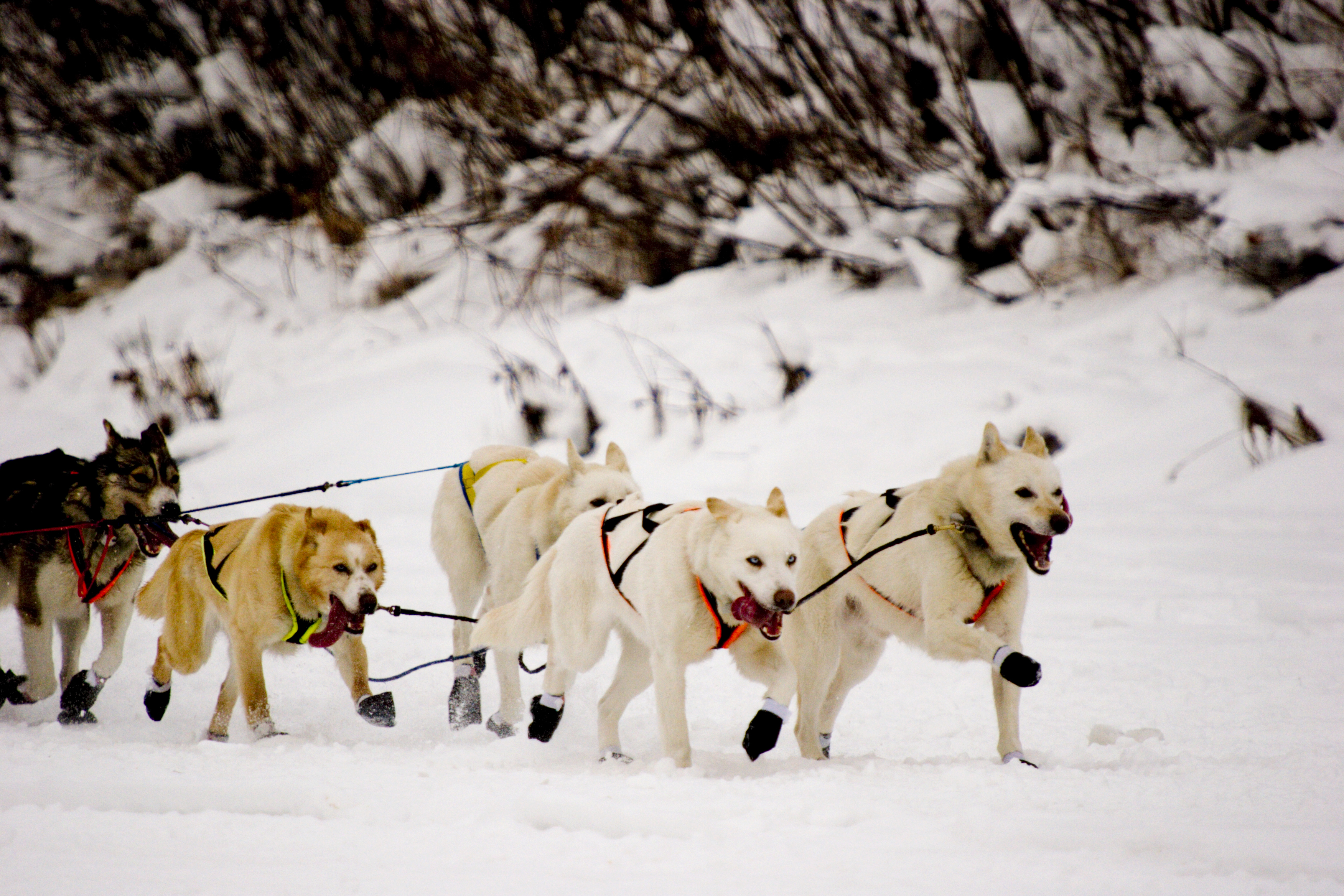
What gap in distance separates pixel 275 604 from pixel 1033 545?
2.94 meters

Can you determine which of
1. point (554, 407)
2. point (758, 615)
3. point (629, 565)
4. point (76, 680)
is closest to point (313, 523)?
point (629, 565)

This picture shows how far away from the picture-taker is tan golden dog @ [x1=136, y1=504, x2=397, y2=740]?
4.00 metres

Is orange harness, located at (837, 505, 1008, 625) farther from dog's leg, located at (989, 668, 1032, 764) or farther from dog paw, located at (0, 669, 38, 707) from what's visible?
dog paw, located at (0, 669, 38, 707)

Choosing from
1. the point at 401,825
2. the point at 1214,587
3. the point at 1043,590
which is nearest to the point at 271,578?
the point at 401,825

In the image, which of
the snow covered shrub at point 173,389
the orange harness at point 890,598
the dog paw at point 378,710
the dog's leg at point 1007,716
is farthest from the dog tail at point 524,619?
the snow covered shrub at point 173,389

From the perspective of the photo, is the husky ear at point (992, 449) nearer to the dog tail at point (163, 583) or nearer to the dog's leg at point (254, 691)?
the dog's leg at point (254, 691)

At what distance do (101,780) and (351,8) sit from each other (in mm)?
15171

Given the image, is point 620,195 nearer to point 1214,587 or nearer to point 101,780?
point 1214,587

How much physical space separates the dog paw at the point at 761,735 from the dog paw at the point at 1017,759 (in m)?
0.78

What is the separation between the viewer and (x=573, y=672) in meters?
4.03

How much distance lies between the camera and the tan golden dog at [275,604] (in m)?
4.00

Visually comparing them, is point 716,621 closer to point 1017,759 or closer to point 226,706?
point 1017,759

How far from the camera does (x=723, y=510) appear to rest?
133 inches

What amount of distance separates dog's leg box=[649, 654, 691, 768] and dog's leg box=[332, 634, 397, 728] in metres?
1.23
